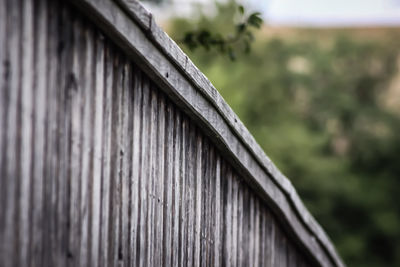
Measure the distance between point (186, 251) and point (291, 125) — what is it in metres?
18.0

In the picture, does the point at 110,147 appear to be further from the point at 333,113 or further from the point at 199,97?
the point at 333,113

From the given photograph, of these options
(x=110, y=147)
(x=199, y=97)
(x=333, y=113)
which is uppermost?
(x=333, y=113)

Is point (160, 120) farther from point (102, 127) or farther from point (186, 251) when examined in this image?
point (186, 251)

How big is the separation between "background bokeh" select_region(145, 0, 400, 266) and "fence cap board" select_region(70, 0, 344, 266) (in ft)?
50.9

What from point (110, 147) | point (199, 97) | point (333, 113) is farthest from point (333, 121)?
point (110, 147)

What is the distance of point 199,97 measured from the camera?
2967 mm

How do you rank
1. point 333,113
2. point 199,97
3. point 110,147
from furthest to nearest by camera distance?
point 333,113 < point 199,97 < point 110,147

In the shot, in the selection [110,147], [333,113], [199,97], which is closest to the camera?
[110,147]

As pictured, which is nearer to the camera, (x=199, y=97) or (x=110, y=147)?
(x=110, y=147)

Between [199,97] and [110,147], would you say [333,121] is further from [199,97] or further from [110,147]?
[110,147]

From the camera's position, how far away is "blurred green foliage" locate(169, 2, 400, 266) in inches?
818

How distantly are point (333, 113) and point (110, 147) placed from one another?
2152 centimetres

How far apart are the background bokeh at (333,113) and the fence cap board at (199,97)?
15512mm

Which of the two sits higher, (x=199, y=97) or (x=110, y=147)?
(x=199, y=97)
